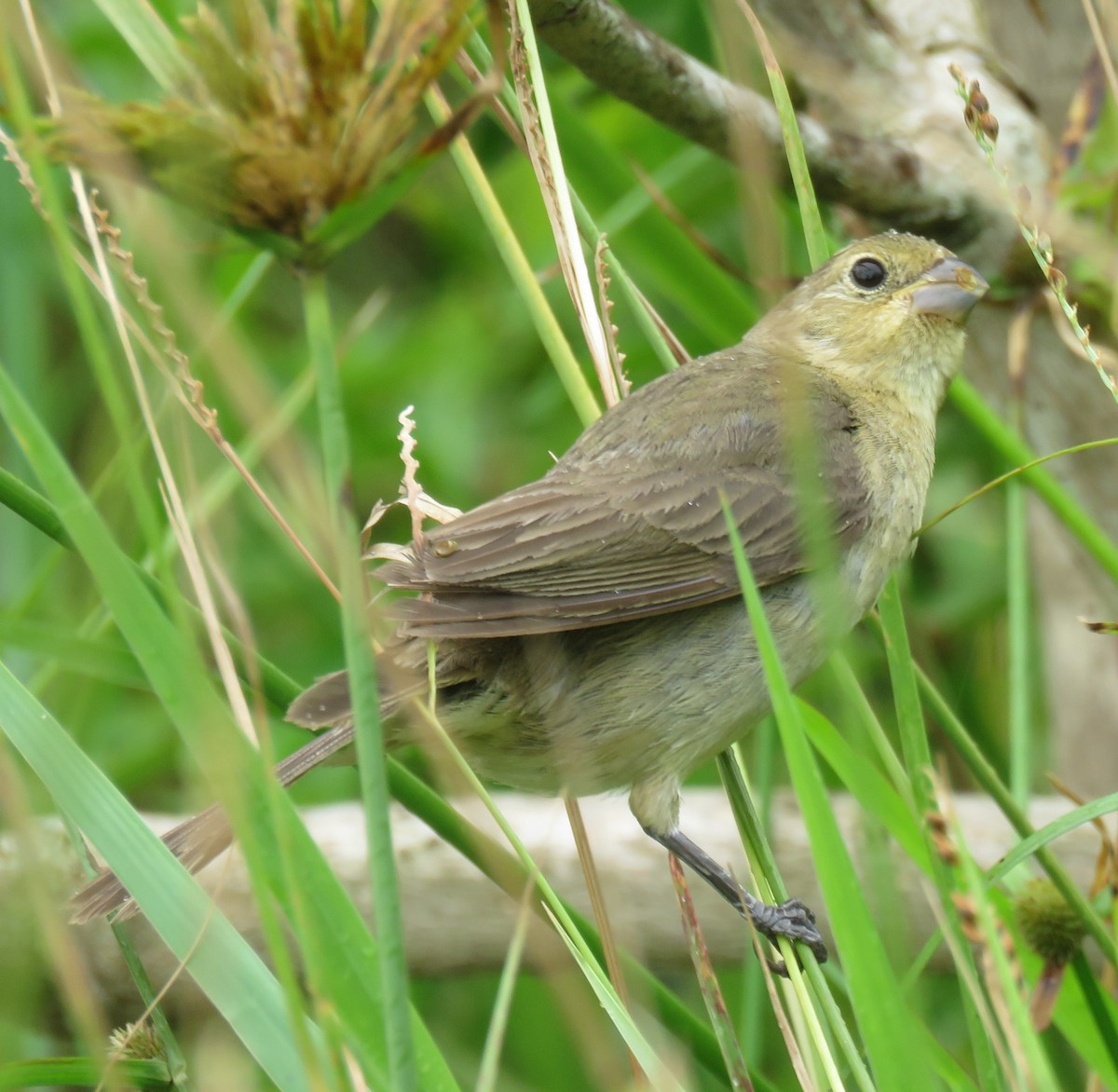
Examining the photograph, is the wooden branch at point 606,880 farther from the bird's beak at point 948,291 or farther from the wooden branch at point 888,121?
the wooden branch at point 888,121

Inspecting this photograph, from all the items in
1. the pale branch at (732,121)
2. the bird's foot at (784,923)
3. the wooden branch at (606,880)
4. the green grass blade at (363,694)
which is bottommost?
the wooden branch at (606,880)

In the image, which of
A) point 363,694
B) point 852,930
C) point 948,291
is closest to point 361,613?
point 363,694

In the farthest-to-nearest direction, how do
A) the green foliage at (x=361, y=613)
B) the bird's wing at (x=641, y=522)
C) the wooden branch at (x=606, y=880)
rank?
1. the wooden branch at (x=606, y=880)
2. the bird's wing at (x=641, y=522)
3. the green foliage at (x=361, y=613)

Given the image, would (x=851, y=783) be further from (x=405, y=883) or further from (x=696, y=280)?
(x=405, y=883)

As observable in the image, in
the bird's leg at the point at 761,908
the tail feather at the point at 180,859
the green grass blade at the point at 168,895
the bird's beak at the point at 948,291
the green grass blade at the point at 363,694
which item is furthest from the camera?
the bird's beak at the point at 948,291

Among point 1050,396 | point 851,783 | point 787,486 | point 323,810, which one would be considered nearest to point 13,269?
point 323,810

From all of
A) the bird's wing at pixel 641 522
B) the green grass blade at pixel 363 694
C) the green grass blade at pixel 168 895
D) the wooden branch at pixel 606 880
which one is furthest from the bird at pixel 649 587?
the green grass blade at pixel 363 694

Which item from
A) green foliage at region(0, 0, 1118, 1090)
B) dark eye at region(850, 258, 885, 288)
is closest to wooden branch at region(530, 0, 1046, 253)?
dark eye at region(850, 258, 885, 288)

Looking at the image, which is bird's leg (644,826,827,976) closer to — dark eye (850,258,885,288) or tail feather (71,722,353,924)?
tail feather (71,722,353,924)
